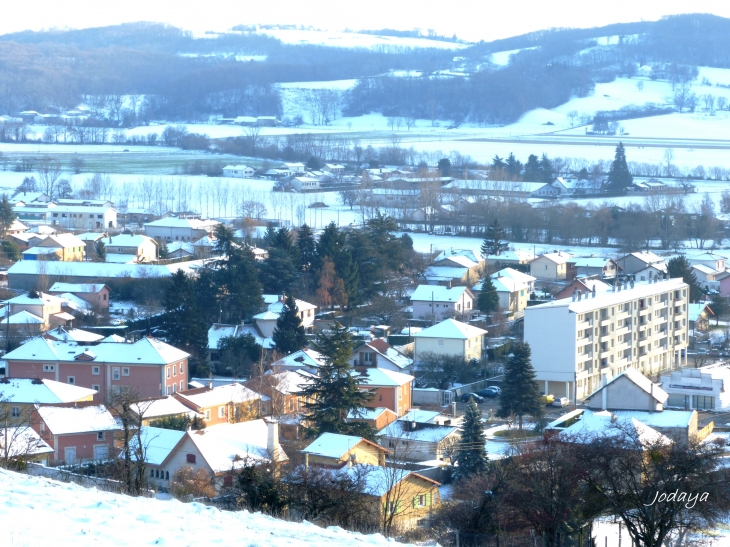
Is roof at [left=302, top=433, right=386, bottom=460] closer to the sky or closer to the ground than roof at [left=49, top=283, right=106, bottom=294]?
closer to the sky

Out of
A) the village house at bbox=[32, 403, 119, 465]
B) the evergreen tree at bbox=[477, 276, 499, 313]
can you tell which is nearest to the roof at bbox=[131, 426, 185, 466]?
the village house at bbox=[32, 403, 119, 465]

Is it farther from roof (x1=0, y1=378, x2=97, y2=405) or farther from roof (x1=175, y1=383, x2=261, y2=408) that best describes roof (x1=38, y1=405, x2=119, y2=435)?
roof (x1=175, y1=383, x2=261, y2=408)

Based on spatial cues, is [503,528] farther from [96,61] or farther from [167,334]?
[96,61]

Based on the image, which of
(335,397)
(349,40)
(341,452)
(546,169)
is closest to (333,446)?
(341,452)

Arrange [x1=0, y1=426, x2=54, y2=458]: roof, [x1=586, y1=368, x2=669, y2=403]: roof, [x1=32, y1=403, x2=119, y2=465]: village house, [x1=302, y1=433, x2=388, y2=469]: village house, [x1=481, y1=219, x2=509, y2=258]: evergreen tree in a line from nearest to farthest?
1. [x1=0, y1=426, x2=54, y2=458]: roof
2. [x1=302, y1=433, x2=388, y2=469]: village house
3. [x1=32, y1=403, x2=119, y2=465]: village house
4. [x1=586, y1=368, x2=669, y2=403]: roof
5. [x1=481, y1=219, x2=509, y2=258]: evergreen tree

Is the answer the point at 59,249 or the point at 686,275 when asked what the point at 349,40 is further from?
the point at 686,275

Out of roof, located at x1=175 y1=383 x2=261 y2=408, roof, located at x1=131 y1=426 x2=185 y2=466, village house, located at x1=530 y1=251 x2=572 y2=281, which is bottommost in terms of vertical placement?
village house, located at x1=530 y1=251 x2=572 y2=281

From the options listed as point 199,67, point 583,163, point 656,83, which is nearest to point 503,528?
point 583,163
